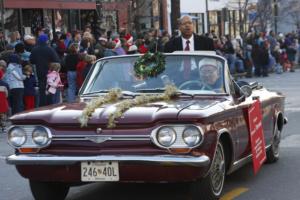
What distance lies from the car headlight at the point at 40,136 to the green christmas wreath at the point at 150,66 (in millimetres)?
1520

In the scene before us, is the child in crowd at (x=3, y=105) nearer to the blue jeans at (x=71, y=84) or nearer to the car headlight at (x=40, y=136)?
the blue jeans at (x=71, y=84)

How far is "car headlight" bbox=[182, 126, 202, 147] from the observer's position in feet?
20.7

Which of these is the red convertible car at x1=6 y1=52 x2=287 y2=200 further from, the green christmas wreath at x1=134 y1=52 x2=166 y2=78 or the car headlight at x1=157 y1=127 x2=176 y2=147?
the green christmas wreath at x1=134 y1=52 x2=166 y2=78

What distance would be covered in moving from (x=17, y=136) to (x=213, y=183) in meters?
1.89

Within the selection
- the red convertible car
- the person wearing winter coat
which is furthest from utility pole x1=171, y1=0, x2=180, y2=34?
the red convertible car

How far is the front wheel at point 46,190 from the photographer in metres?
7.02

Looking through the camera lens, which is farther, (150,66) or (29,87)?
(29,87)

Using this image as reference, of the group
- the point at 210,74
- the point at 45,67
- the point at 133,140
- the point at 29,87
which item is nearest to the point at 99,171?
the point at 133,140

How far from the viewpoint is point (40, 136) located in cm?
665

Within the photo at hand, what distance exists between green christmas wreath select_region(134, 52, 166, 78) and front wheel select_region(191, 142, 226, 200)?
1.26 metres

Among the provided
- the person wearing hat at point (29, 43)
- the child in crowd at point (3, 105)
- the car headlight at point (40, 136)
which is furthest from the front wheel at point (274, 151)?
the person wearing hat at point (29, 43)

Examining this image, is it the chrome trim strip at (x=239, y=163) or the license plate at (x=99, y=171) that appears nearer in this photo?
the license plate at (x=99, y=171)

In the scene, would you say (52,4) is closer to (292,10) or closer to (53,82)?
(53,82)

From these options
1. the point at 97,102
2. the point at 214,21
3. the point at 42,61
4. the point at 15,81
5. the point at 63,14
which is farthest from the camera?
the point at 214,21
